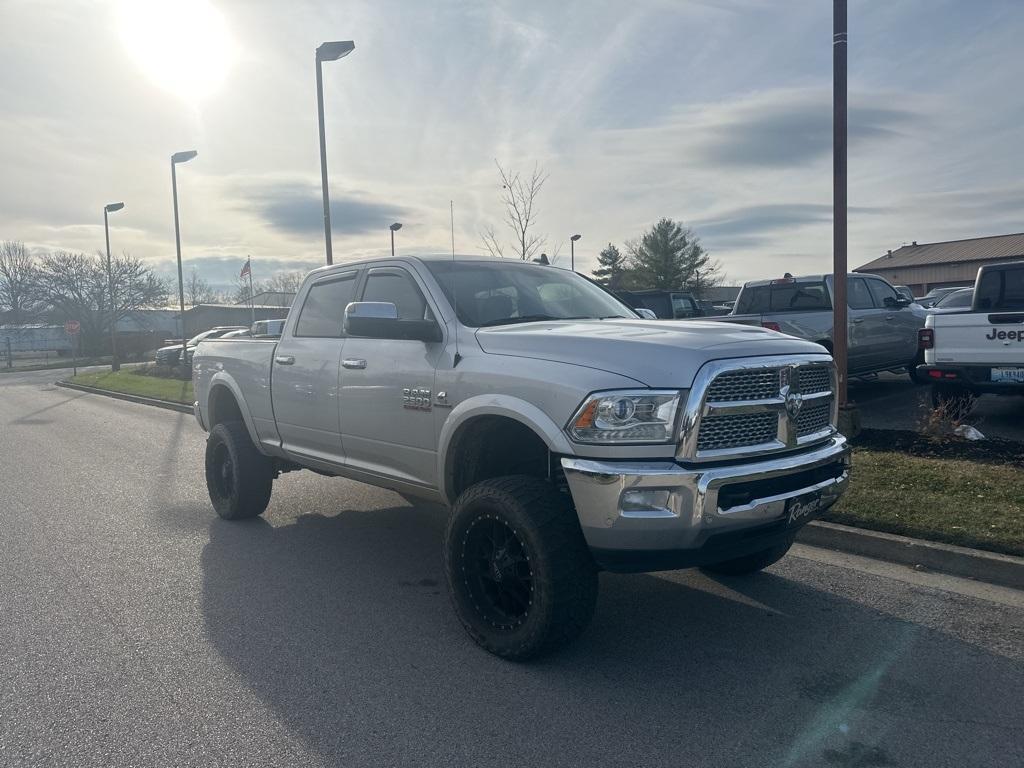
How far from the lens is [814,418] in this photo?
4246 millimetres

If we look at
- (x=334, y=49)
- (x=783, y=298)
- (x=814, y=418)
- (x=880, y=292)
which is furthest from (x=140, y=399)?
(x=814, y=418)

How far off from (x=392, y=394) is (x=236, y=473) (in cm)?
247

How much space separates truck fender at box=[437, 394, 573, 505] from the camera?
3736mm

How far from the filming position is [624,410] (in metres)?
3.59

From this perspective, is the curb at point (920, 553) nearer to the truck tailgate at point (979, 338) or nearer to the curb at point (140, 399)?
the truck tailgate at point (979, 338)

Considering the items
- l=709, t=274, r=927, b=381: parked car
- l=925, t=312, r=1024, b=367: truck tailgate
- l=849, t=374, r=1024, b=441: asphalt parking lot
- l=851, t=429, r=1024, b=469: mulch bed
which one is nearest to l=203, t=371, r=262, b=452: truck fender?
l=851, t=429, r=1024, b=469: mulch bed

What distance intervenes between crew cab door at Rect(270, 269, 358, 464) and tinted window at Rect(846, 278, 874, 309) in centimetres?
921

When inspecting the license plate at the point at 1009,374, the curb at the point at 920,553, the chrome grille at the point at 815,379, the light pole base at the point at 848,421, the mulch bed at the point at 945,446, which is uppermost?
the chrome grille at the point at 815,379

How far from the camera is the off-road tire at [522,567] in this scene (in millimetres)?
3676

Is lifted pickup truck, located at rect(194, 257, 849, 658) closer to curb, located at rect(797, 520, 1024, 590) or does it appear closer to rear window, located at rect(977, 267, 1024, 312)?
curb, located at rect(797, 520, 1024, 590)

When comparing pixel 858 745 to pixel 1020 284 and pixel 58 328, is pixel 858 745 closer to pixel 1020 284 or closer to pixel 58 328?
pixel 1020 284

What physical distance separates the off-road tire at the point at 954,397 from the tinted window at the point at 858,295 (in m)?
3.35

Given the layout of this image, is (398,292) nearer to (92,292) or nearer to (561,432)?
(561,432)

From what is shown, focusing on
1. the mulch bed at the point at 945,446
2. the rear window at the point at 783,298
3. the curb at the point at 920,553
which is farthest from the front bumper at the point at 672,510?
the rear window at the point at 783,298
